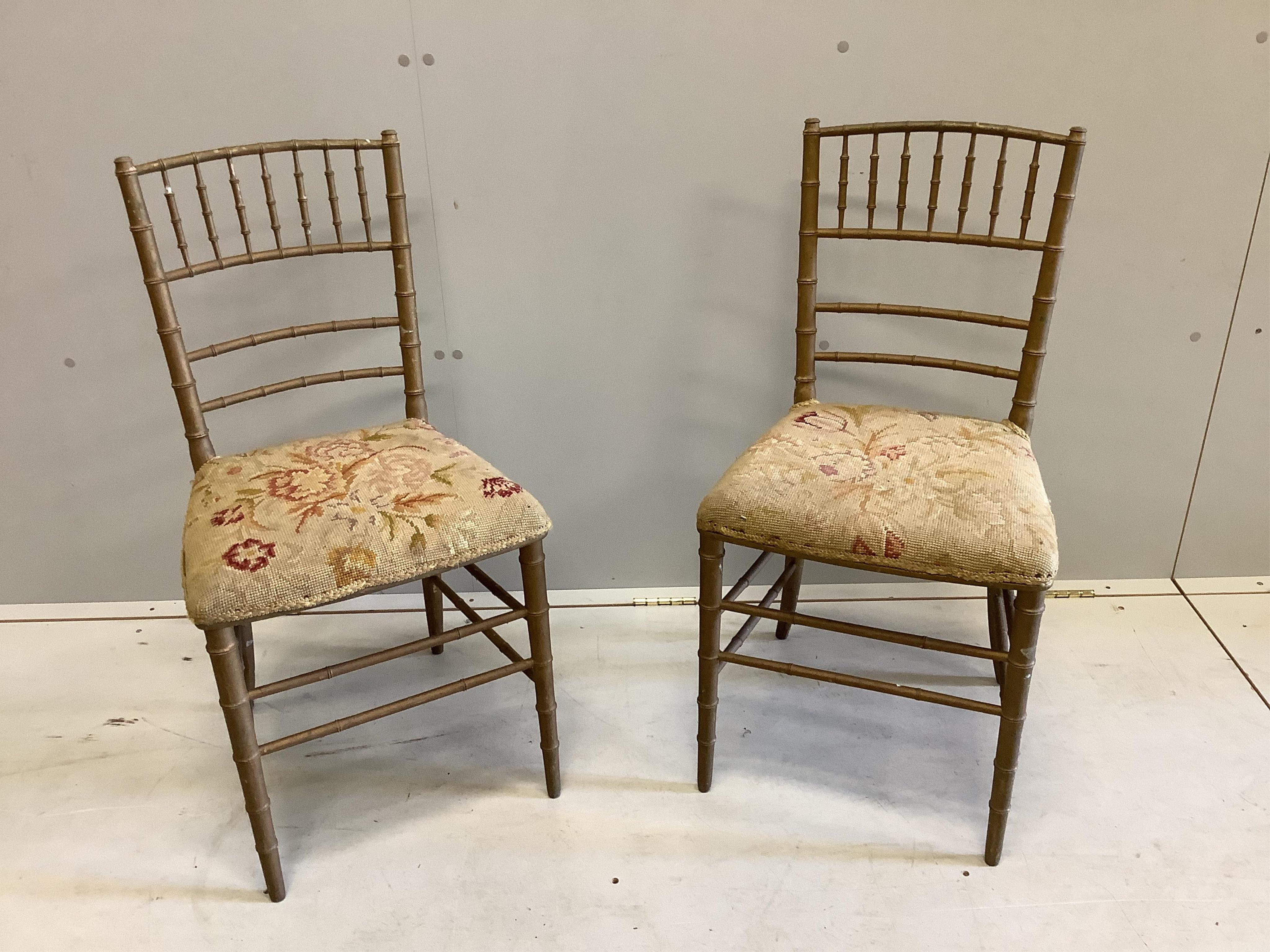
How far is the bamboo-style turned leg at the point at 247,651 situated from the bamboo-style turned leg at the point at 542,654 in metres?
0.42

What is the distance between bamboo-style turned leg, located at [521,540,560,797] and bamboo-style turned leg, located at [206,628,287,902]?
0.38 meters

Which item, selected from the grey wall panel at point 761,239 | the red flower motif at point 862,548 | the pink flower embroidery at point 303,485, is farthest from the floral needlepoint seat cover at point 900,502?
the pink flower embroidery at point 303,485

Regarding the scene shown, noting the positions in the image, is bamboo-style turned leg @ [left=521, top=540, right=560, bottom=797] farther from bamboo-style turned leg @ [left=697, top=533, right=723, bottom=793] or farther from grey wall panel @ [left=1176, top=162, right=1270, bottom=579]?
grey wall panel @ [left=1176, top=162, right=1270, bottom=579]

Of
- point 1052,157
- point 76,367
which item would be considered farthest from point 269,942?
point 1052,157

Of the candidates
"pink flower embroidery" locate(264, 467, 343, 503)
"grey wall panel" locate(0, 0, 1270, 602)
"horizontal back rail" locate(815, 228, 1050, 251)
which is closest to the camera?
"pink flower embroidery" locate(264, 467, 343, 503)

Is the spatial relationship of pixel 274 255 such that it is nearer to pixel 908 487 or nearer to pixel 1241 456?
pixel 908 487

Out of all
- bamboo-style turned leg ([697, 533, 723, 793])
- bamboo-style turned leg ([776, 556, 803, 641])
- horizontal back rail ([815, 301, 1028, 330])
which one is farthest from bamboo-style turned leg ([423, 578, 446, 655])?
horizontal back rail ([815, 301, 1028, 330])

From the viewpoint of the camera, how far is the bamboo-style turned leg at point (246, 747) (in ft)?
3.72

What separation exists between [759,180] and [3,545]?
1655 millimetres

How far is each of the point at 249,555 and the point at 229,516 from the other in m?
0.10

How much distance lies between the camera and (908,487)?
1.23 metres

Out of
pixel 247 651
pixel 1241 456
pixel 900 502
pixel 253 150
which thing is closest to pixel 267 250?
pixel 253 150

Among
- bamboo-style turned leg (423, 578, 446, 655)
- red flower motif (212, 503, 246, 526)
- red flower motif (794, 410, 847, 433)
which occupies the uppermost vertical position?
red flower motif (794, 410, 847, 433)

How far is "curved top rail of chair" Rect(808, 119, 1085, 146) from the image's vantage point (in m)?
1.31
